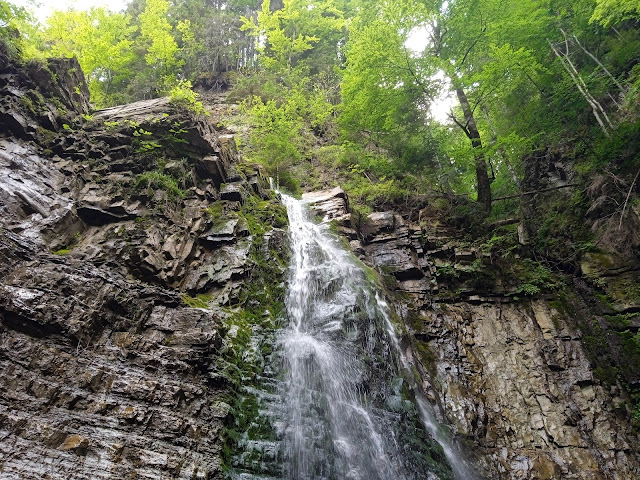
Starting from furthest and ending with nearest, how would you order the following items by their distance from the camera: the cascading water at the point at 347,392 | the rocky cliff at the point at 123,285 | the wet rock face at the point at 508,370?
1. the wet rock face at the point at 508,370
2. the cascading water at the point at 347,392
3. the rocky cliff at the point at 123,285

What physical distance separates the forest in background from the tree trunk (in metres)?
0.04

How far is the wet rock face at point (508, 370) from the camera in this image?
7785 mm

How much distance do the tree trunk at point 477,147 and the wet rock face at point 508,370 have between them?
6.42 feet

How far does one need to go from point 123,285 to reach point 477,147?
9.68 meters

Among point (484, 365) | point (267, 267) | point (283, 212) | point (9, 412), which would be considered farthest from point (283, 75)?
point (9, 412)

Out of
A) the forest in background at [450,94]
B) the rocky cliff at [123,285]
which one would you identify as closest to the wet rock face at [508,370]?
the forest in background at [450,94]

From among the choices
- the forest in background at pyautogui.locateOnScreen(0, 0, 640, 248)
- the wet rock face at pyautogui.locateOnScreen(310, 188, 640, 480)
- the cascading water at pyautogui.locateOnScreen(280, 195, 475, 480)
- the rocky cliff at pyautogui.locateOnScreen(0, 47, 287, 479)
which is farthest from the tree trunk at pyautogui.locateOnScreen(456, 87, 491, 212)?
the rocky cliff at pyautogui.locateOnScreen(0, 47, 287, 479)

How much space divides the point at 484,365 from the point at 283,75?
63.8 feet

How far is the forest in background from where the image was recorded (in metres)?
9.99

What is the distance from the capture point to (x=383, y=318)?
30.0 feet

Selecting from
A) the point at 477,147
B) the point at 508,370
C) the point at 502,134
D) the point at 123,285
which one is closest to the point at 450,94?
the point at 477,147

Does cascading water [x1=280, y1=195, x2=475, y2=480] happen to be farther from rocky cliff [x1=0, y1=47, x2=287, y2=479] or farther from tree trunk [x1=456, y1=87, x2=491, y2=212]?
tree trunk [x1=456, y1=87, x2=491, y2=212]

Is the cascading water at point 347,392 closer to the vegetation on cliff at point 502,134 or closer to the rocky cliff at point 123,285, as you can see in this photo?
the rocky cliff at point 123,285

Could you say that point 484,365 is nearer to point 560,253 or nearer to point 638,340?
point 638,340
